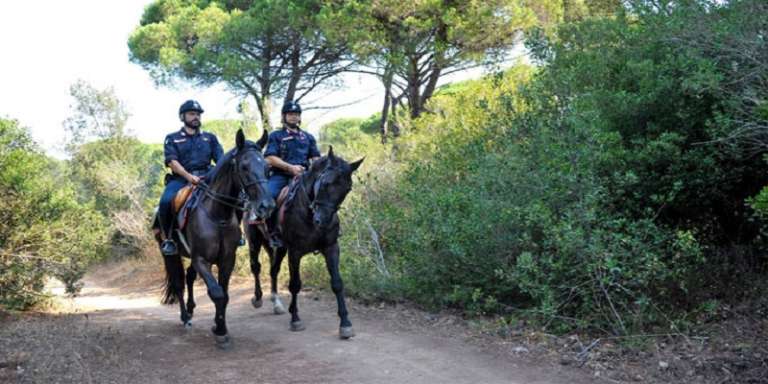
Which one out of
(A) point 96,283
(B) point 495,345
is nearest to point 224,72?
(A) point 96,283

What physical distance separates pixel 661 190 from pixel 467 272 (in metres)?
2.78

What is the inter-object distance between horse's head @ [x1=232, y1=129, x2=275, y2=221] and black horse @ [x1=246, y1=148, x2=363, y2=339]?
0.77m

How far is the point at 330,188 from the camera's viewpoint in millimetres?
7293

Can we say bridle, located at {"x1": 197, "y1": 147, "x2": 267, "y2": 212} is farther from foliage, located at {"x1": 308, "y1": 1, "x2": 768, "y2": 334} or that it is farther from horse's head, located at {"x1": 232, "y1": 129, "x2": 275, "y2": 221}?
foliage, located at {"x1": 308, "y1": 1, "x2": 768, "y2": 334}

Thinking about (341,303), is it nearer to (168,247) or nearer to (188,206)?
(188,206)

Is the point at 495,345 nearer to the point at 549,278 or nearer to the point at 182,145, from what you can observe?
the point at 549,278

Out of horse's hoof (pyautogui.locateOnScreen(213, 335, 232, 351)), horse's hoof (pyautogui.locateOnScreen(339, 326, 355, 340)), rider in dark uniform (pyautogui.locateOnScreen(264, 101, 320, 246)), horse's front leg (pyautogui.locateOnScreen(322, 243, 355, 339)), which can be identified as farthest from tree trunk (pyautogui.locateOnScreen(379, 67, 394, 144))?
horse's hoof (pyautogui.locateOnScreen(213, 335, 232, 351))

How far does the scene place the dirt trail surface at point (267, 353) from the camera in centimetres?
597

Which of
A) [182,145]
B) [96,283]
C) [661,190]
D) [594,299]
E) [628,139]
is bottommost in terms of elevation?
[96,283]

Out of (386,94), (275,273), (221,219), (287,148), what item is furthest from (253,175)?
(386,94)

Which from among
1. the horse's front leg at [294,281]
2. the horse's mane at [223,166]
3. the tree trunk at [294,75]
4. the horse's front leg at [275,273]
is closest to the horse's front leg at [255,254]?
the horse's front leg at [275,273]

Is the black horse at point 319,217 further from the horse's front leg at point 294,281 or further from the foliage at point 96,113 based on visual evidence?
the foliage at point 96,113

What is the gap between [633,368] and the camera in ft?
Result: 19.6

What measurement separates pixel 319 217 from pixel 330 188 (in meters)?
0.37
